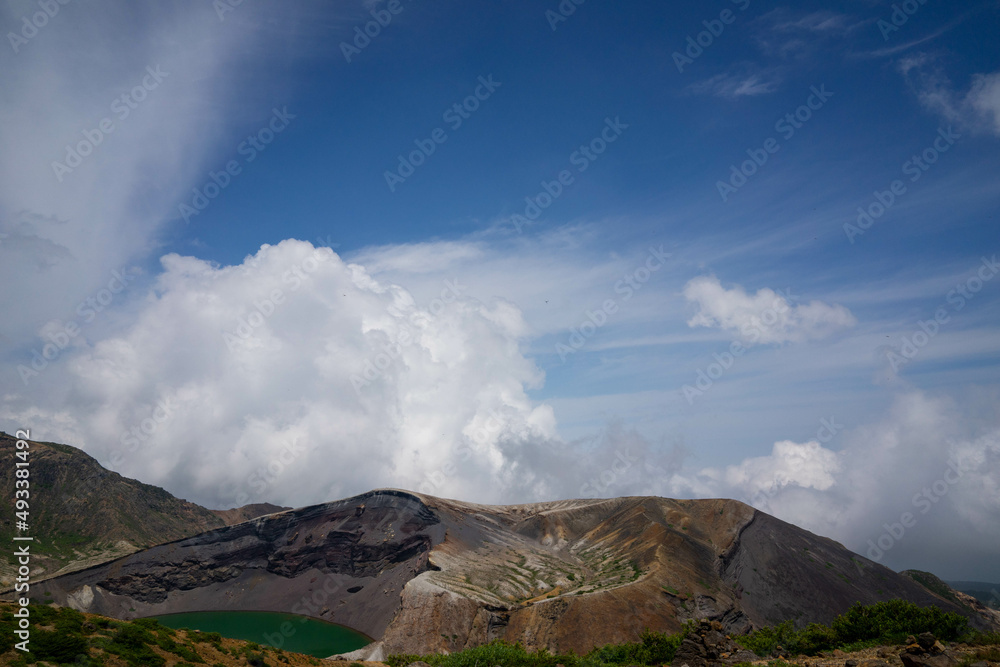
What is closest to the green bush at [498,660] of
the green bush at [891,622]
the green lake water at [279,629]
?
the green bush at [891,622]

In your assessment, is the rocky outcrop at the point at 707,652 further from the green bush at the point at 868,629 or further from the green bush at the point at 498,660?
the green bush at the point at 498,660

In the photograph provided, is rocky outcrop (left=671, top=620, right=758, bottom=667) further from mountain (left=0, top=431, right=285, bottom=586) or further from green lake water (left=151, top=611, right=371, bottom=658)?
mountain (left=0, top=431, right=285, bottom=586)

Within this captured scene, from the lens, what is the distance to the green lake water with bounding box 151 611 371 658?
88812 mm

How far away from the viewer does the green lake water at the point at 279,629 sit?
291ft

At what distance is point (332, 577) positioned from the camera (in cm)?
12106

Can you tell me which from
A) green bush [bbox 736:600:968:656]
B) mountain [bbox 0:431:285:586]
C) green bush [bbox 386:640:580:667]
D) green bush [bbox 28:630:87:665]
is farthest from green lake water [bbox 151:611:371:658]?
green bush [bbox 736:600:968:656]

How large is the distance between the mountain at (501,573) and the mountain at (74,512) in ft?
96.5

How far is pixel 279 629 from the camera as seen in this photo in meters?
103

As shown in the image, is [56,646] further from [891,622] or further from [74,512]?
[74,512]

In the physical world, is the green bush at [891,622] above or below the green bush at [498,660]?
above

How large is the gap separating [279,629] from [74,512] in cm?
10507

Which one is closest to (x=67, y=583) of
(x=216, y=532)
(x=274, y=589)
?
(x=216, y=532)

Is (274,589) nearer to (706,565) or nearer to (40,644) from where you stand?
(706,565)

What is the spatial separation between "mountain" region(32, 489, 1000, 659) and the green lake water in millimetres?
3356
